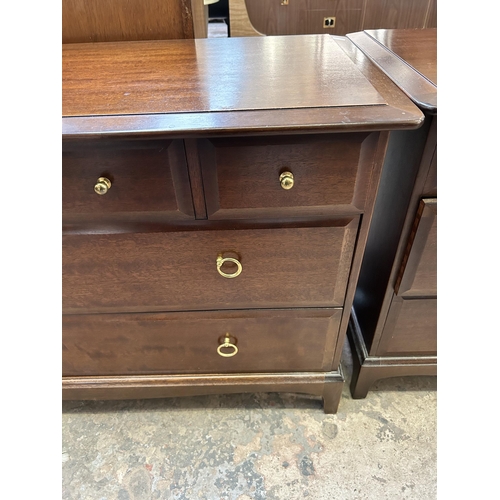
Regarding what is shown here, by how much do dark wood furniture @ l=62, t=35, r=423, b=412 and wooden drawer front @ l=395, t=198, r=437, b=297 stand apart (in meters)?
0.11

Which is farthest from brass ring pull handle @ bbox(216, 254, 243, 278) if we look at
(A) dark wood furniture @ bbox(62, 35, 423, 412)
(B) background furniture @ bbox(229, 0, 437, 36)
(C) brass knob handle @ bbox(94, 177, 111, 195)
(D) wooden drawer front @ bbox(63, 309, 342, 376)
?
(B) background furniture @ bbox(229, 0, 437, 36)

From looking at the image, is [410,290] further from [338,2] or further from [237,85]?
[338,2]

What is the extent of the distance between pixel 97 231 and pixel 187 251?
155 mm

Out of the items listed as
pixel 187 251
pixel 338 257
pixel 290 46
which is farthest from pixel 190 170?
pixel 290 46

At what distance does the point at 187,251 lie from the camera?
67 cm

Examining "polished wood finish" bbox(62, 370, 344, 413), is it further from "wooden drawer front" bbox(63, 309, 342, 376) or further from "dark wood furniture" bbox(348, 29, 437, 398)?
"dark wood furniture" bbox(348, 29, 437, 398)

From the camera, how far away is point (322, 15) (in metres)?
1.64

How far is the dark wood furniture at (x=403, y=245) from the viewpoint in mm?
648

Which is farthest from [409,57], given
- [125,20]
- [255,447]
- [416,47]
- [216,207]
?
[255,447]

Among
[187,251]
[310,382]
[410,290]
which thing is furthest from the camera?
[310,382]

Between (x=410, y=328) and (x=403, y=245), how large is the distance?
0.78 ft

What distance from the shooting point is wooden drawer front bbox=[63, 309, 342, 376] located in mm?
771

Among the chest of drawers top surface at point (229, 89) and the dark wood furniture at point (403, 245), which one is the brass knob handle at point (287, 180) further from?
the dark wood furniture at point (403, 245)

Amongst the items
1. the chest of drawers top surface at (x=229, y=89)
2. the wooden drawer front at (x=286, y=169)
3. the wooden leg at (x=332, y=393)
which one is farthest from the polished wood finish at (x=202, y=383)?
the chest of drawers top surface at (x=229, y=89)
